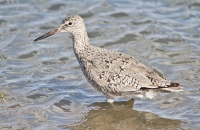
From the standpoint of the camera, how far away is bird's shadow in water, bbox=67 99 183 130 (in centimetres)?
802

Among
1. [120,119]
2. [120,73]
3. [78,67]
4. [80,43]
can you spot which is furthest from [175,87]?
[78,67]

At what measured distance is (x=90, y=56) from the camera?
346 inches

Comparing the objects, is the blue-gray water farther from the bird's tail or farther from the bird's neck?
the bird's neck

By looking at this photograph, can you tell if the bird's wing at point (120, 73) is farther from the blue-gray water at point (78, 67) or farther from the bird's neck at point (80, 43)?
the blue-gray water at point (78, 67)

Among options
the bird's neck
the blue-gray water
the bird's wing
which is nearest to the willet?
the bird's wing

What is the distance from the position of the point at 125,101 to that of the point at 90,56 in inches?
46.4

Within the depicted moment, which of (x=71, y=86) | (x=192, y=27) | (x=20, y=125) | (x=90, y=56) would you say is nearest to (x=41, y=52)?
(x=71, y=86)

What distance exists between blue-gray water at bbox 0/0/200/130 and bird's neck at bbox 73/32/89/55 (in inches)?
37.4

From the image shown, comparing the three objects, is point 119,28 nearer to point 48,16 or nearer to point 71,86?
point 48,16

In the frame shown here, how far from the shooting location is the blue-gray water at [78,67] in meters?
8.32

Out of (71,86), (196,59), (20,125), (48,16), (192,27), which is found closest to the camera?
(20,125)

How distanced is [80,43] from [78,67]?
1375mm

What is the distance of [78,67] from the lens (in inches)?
411

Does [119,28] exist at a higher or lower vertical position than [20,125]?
higher
